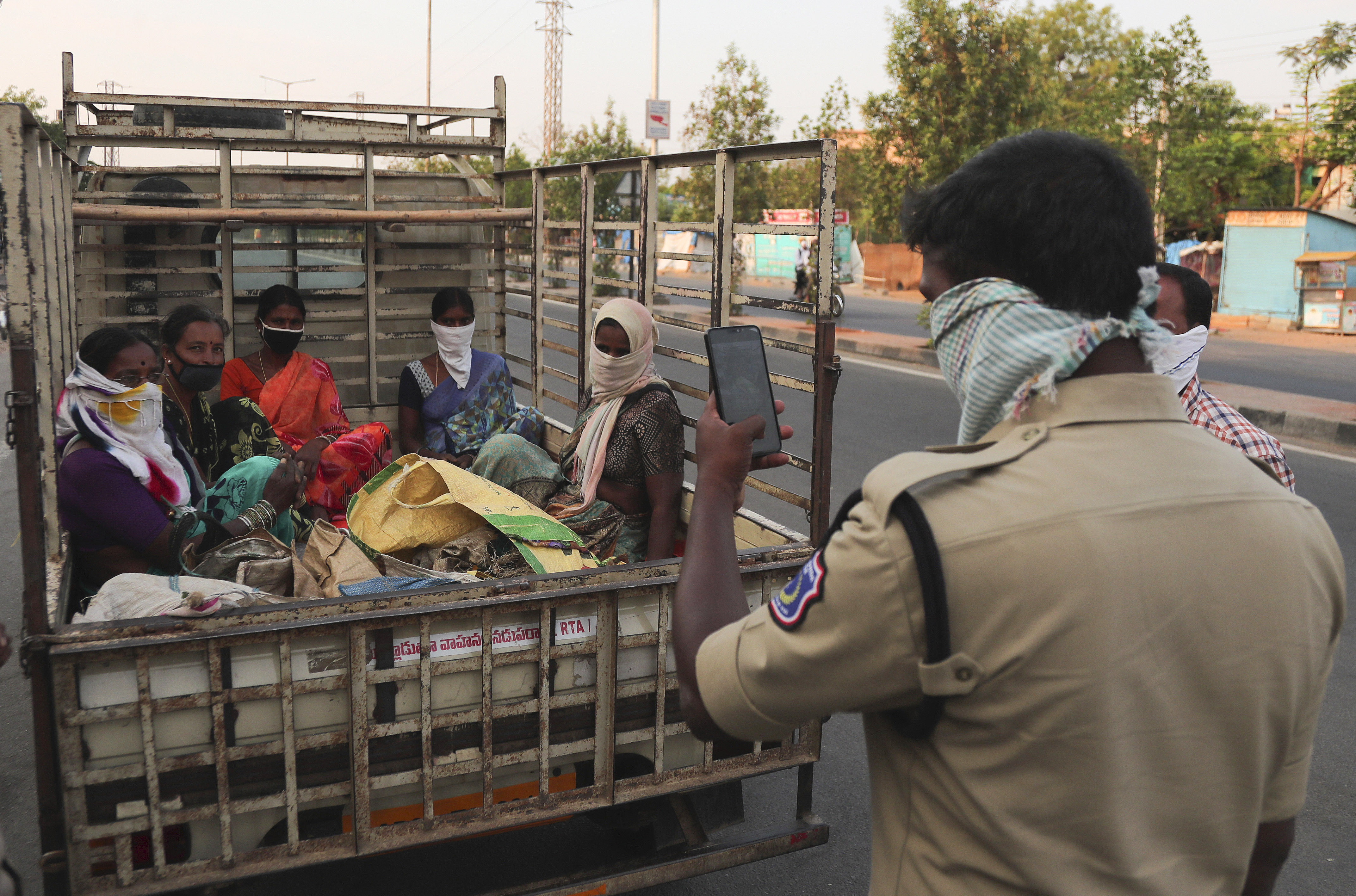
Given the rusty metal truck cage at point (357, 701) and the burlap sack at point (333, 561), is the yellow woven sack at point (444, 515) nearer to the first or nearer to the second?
the burlap sack at point (333, 561)

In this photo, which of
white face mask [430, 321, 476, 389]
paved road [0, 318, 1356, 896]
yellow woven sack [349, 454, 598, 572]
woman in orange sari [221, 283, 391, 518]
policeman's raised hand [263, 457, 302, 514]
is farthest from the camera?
white face mask [430, 321, 476, 389]

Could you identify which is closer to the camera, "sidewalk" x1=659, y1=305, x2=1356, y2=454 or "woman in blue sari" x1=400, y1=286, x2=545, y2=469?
"woman in blue sari" x1=400, y1=286, x2=545, y2=469

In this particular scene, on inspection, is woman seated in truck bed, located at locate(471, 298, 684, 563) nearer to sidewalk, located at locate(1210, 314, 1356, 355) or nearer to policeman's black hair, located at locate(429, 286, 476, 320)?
policeman's black hair, located at locate(429, 286, 476, 320)

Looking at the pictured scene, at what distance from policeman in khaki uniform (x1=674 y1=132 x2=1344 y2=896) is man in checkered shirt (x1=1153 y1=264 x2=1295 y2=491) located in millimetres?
1747

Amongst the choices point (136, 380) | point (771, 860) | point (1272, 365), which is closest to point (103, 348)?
point (136, 380)

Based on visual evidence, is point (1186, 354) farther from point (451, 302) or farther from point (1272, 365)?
point (1272, 365)

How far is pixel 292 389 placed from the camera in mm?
4715

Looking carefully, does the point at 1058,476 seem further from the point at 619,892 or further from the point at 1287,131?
the point at 1287,131

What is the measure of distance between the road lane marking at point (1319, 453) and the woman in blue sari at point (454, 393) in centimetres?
730

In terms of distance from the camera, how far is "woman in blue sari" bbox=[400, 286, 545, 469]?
5059 mm

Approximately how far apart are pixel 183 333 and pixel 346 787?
2.54 m

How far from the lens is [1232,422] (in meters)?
2.92

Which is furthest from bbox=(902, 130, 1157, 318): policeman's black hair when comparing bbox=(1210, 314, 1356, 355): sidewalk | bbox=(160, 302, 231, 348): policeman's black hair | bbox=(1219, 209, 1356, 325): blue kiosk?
bbox=(1219, 209, 1356, 325): blue kiosk

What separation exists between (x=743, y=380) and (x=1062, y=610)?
1.09m
